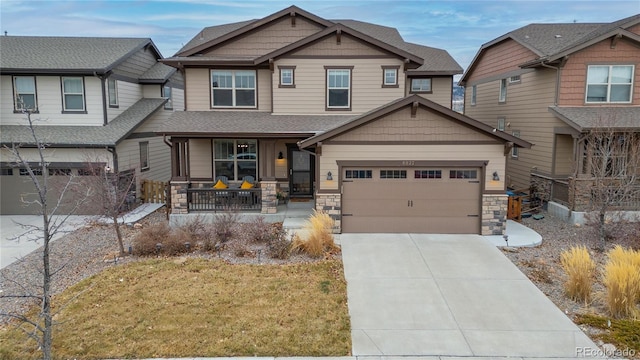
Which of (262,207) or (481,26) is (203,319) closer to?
(262,207)

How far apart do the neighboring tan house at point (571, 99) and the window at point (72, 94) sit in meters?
17.5

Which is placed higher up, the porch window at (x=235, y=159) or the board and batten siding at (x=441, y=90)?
the board and batten siding at (x=441, y=90)

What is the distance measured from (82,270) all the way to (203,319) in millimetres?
4518

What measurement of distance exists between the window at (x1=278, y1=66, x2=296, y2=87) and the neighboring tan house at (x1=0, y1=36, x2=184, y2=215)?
6.19 metres

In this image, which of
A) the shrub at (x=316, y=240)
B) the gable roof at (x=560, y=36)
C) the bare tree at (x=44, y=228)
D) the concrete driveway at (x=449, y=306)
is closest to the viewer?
the bare tree at (x=44, y=228)

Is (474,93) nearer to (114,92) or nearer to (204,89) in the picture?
(204,89)

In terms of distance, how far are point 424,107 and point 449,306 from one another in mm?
6467

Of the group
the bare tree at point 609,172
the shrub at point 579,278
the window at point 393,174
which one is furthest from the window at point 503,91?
the shrub at point 579,278

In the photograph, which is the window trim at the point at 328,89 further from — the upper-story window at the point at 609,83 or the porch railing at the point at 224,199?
the upper-story window at the point at 609,83

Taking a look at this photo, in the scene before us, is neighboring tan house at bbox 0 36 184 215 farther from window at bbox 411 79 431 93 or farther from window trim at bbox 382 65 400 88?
window at bbox 411 79 431 93

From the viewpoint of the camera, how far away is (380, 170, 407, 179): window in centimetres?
1359

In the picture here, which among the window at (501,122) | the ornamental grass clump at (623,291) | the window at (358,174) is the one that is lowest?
the ornamental grass clump at (623,291)

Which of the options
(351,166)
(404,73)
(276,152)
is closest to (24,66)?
(276,152)

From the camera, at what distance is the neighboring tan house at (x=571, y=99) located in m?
15.1
